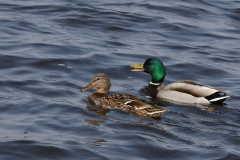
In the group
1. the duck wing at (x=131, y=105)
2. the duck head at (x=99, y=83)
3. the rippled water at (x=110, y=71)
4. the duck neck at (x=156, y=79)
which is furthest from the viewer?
the duck neck at (x=156, y=79)

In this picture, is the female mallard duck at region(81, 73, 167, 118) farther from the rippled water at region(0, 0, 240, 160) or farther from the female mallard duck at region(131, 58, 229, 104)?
the female mallard duck at region(131, 58, 229, 104)

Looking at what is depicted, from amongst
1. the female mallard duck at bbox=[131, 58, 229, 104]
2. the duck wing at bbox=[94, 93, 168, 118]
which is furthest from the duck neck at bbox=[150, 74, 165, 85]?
the duck wing at bbox=[94, 93, 168, 118]

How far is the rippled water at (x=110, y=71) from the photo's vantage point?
6.34 m

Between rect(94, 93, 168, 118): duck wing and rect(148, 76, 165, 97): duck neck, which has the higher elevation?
rect(94, 93, 168, 118): duck wing

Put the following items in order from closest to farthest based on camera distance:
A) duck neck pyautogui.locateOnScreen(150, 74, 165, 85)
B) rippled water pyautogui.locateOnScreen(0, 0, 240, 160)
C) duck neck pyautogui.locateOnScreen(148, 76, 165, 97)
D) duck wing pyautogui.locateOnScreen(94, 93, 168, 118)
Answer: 1. rippled water pyautogui.locateOnScreen(0, 0, 240, 160)
2. duck wing pyautogui.locateOnScreen(94, 93, 168, 118)
3. duck neck pyautogui.locateOnScreen(148, 76, 165, 97)
4. duck neck pyautogui.locateOnScreen(150, 74, 165, 85)

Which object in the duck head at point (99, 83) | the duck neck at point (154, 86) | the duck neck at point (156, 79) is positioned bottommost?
the duck neck at point (154, 86)

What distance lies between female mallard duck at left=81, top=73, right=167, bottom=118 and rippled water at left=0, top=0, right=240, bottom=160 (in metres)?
0.17

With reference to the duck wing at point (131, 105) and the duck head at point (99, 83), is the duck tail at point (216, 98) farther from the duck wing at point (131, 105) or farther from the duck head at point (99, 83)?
the duck head at point (99, 83)

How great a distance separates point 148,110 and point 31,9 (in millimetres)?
10190

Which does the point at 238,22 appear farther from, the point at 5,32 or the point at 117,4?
the point at 5,32

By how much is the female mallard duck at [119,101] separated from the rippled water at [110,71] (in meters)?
0.17

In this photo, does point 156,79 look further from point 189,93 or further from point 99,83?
point 99,83

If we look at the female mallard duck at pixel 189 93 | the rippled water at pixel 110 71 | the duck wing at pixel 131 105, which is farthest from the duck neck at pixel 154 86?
the duck wing at pixel 131 105

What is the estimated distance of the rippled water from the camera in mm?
6344
